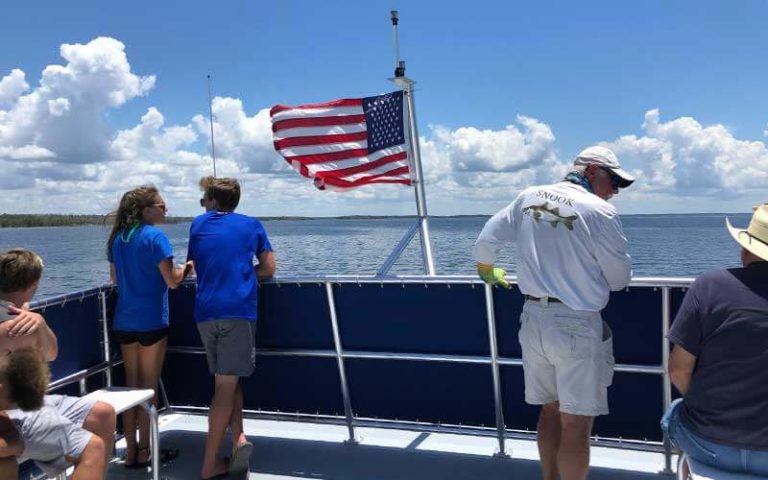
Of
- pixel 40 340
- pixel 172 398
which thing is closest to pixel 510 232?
pixel 40 340

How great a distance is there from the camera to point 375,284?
3582mm

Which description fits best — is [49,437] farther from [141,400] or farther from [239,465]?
[239,465]

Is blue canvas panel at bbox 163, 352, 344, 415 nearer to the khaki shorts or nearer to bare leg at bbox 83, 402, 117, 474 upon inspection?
bare leg at bbox 83, 402, 117, 474

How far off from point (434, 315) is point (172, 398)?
1.86 metres

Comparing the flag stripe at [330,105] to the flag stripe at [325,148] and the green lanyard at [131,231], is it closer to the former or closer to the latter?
the flag stripe at [325,148]

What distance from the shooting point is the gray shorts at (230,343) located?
127 inches

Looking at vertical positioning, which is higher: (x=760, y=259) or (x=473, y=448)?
(x=760, y=259)

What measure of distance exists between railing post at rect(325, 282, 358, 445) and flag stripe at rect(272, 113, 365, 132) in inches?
56.3

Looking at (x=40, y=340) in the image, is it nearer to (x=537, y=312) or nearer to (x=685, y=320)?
(x=537, y=312)

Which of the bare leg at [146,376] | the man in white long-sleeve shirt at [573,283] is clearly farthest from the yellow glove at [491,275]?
the bare leg at [146,376]

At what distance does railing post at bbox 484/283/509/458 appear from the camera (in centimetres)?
335

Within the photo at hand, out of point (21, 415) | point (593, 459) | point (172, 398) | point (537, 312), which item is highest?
point (537, 312)

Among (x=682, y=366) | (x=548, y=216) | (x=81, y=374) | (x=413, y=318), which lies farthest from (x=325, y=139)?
(x=682, y=366)

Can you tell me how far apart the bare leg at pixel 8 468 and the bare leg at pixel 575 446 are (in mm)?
2105
